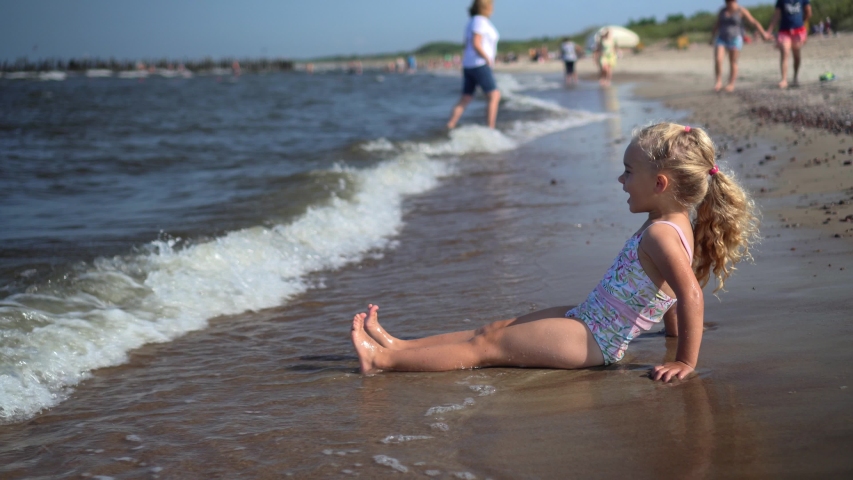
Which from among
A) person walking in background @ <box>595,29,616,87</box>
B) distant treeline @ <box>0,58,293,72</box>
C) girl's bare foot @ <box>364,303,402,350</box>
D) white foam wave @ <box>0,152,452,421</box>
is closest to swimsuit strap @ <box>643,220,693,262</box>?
girl's bare foot @ <box>364,303,402,350</box>

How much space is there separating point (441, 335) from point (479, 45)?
8286 millimetres

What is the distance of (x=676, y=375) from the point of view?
2.84 m

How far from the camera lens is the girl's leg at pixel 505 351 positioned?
313cm

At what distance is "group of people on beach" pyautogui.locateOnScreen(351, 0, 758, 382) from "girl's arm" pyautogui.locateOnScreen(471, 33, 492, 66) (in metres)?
8.22

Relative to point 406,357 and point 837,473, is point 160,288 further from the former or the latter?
point 837,473

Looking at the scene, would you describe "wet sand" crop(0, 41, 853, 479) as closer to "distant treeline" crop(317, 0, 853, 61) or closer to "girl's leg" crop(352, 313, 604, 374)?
"girl's leg" crop(352, 313, 604, 374)

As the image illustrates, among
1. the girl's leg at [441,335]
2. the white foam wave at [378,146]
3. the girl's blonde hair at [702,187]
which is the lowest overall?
the girl's leg at [441,335]

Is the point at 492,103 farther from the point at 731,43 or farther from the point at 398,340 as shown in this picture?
the point at 398,340

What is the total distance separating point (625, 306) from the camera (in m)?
3.09

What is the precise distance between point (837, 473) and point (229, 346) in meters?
2.70

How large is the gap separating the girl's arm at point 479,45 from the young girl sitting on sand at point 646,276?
819 centimetres

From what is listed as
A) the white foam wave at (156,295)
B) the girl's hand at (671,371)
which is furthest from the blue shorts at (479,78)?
the girl's hand at (671,371)

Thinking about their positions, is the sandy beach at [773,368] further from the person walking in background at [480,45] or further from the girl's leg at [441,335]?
the person walking in background at [480,45]

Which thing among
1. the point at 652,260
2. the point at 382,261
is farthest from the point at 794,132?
the point at 652,260
